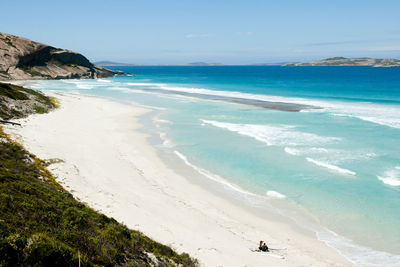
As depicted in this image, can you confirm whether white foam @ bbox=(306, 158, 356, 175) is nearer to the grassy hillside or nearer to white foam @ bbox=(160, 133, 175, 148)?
white foam @ bbox=(160, 133, 175, 148)

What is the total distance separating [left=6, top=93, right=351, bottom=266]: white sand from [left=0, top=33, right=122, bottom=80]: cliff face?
73.3 metres

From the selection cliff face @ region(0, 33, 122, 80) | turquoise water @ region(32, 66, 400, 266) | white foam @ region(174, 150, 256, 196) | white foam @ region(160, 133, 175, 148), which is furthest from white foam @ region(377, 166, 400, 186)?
cliff face @ region(0, 33, 122, 80)

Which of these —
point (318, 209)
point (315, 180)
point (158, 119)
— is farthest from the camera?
point (158, 119)

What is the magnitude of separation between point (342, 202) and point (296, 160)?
612 centimetres

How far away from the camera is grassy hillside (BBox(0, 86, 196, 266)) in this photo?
6.17 meters

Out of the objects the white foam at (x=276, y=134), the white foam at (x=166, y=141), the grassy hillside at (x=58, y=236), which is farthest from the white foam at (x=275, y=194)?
the white foam at (x=166, y=141)

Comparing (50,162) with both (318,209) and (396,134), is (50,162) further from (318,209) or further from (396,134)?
(396,134)

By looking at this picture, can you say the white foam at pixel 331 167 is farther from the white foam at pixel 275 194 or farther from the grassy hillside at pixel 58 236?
the grassy hillside at pixel 58 236

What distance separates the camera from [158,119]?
119 ft

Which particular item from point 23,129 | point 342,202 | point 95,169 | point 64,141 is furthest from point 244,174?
point 23,129

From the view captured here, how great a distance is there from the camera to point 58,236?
7273 millimetres

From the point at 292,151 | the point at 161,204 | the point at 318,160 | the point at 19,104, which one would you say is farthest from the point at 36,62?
the point at 161,204

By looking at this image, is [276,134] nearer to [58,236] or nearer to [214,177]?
[214,177]

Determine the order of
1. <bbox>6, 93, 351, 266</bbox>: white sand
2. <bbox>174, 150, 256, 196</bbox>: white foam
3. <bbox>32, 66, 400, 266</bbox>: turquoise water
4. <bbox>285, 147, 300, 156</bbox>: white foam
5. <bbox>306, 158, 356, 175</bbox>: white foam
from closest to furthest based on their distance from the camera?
<bbox>6, 93, 351, 266</bbox>: white sand, <bbox>32, 66, 400, 266</bbox>: turquoise water, <bbox>174, 150, 256, 196</bbox>: white foam, <bbox>306, 158, 356, 175</bbox>: white foam, <bbox>285, 147, 300, 156</bbox>: white foam
